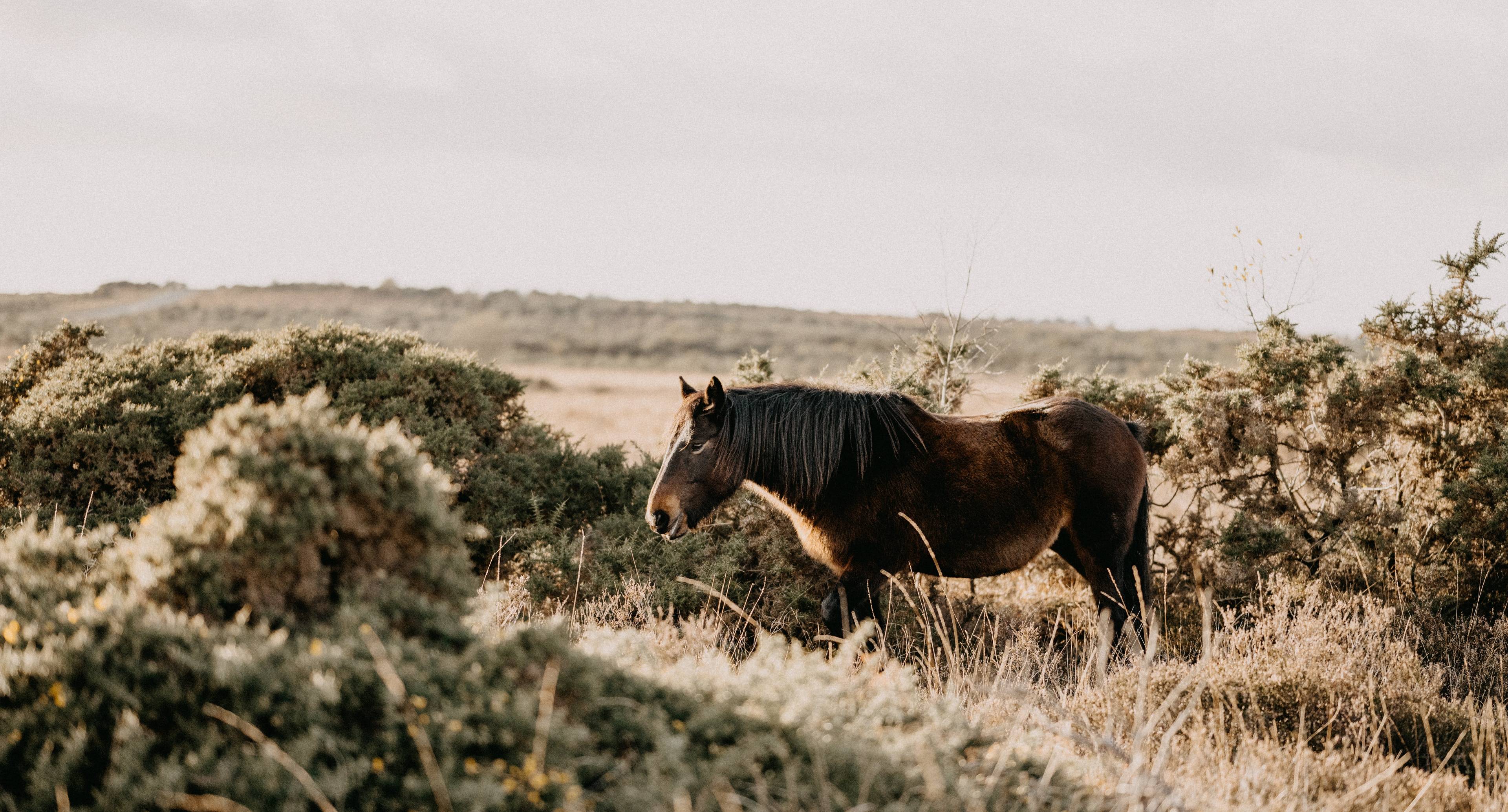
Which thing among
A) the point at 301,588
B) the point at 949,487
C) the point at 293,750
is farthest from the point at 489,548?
the point at 293,750

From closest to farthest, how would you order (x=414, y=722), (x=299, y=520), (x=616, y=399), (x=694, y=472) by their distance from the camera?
(x=414, y=722)
(x=299, y=520)
(x=694, y=472)
(x=616, y=399)

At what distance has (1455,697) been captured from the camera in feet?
17.7

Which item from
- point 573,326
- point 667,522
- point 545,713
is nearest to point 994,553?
point 667,522

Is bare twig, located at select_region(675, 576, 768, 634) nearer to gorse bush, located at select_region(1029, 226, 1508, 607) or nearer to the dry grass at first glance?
the dry grass

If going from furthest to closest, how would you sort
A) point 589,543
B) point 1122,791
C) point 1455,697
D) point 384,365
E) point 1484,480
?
point 384,365, point 589,543, point 1484,480, point 1455,697, point 1122,791

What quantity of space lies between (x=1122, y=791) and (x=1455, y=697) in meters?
4.06

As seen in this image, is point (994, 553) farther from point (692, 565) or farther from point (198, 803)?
point (198, 803)

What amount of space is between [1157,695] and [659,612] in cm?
291

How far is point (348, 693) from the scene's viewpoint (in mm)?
2488

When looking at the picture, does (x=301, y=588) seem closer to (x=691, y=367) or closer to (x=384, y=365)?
(x=384, y=365)

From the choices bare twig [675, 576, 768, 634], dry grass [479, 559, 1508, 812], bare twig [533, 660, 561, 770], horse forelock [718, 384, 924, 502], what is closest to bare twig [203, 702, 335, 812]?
bare twig [533, 660, 561, 770]

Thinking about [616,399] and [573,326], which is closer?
[616,399]

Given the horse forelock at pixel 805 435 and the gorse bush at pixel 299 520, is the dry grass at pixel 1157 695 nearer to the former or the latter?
the gorse bush at pixel 299 520

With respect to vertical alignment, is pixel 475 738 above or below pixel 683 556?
above
